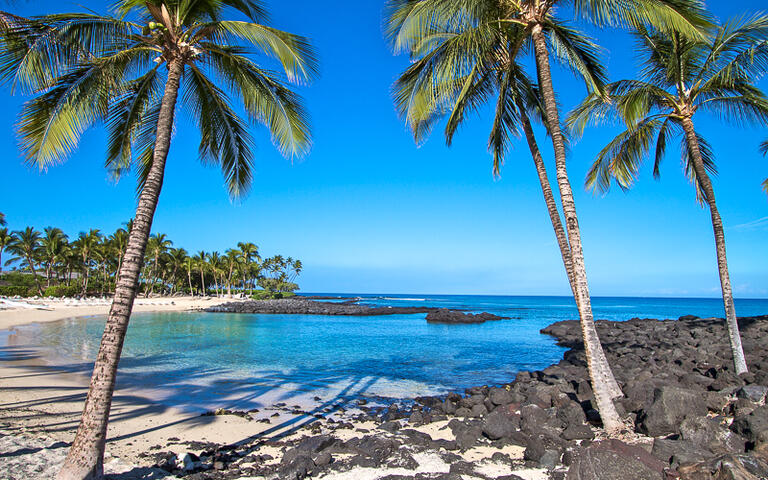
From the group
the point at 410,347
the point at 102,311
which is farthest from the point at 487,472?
the point at 102,311

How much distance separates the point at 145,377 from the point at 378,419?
896 centimetres

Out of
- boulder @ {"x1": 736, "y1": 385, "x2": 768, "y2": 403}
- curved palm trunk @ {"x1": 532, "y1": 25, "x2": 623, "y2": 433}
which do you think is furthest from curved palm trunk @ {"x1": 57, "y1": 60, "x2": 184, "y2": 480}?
boulder @ {"x1": 736, "y1": 385, "x2": 768, "y2": 403}

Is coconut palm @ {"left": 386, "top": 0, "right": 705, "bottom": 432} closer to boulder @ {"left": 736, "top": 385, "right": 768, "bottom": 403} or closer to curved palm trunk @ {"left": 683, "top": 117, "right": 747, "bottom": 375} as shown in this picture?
boulder @ {"left": 736, "top": 385, "right": 768, "bottom": 403}

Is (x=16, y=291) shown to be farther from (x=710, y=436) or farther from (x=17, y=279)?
(x=710, y=436)

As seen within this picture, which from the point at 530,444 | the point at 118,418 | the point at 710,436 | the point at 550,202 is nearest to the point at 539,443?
the point at 530,444

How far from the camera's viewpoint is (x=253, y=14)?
7098 millimetres

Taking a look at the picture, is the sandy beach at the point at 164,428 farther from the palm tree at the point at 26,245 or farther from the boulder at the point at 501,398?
the palm tree at the point at 26,245

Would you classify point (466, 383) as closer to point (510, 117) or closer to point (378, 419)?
point (378, 419)

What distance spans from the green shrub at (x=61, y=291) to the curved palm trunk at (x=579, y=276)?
241ft

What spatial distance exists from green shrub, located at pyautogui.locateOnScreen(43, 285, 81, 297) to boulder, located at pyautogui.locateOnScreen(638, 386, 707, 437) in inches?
2929

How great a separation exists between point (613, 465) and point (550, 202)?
475 cm

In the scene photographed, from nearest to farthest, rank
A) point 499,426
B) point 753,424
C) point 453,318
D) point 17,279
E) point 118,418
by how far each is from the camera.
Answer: point 753,424, point 499,426, point 118,418, point 453,318, point 17,279

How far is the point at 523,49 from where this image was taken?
9.02 metres

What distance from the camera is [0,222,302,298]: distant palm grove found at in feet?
192
